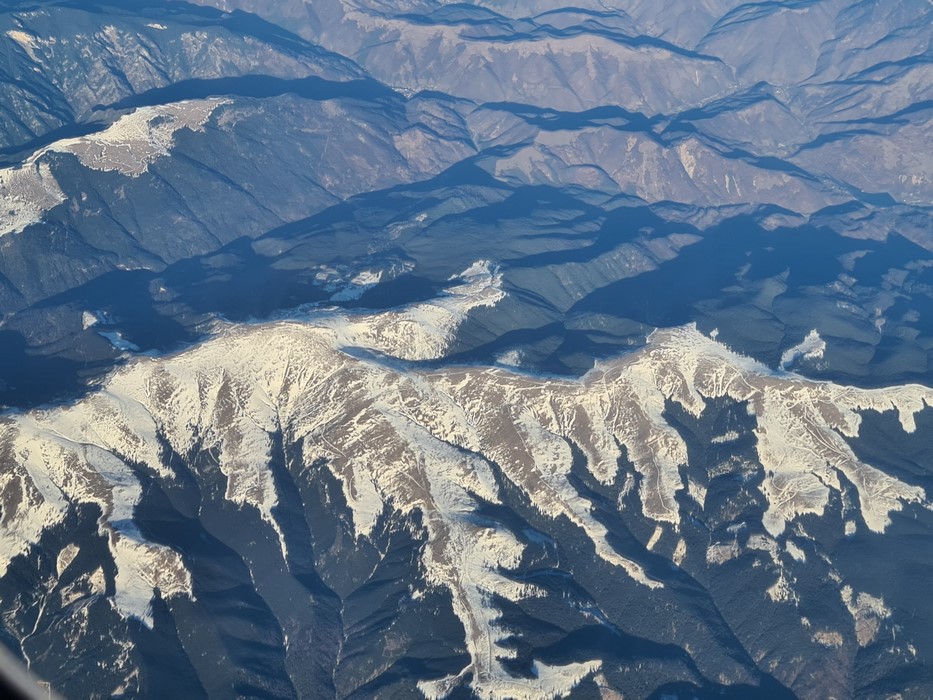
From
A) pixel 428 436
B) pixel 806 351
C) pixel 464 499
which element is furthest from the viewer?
pixel 806 351

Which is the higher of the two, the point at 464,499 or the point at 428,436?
the point at 428,436

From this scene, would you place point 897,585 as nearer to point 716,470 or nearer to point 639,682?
point 716,470

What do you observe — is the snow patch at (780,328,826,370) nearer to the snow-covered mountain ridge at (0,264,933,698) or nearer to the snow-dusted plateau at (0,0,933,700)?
the snow-dusted plateau at (0,0,933,700)

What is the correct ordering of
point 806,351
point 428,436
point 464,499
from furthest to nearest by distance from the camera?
1. point 806,351
2. point 428,436
3. point 464,499

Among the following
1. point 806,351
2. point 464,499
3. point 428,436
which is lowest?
point 464,499

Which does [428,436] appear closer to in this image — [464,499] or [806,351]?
[464,499]

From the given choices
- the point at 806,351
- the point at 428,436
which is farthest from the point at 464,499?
the point at 806,351

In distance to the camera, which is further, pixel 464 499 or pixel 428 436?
pixel 428 436

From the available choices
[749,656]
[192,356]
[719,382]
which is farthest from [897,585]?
[192,356]

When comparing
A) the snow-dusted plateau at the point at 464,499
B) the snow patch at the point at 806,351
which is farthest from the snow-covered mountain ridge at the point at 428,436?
the snow patch at the point at 806,351

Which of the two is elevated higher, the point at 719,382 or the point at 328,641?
the point at 719,382

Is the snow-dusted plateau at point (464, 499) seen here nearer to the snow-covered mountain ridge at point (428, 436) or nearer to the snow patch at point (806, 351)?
the snow-covered mountain ridge at point (428, 436)
